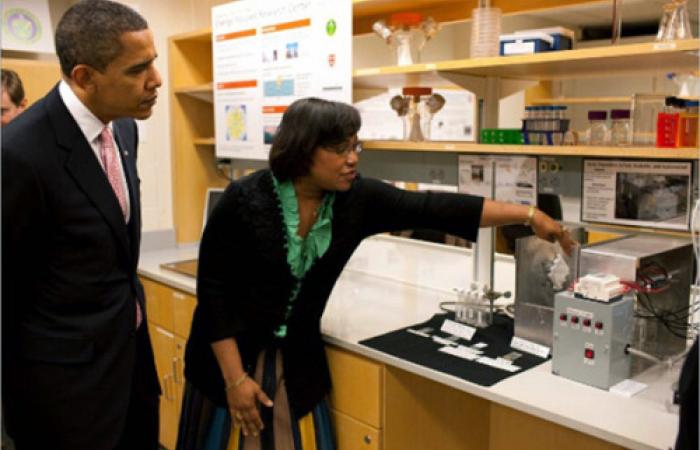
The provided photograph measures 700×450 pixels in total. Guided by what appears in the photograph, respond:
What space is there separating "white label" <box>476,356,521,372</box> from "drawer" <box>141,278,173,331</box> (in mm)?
1509

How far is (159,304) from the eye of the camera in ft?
9.50

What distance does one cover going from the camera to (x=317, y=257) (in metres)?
1.85

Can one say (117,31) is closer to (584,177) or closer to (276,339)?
(276,339)


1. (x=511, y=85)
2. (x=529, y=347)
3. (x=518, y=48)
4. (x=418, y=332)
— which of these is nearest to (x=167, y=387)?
(x=418, y=332)

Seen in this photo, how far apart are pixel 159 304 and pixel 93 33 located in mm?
1658

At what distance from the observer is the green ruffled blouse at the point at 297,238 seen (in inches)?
72.0

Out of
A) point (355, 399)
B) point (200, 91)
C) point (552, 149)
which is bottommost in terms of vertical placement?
point (355, 399)

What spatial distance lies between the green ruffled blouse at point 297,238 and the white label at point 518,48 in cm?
72

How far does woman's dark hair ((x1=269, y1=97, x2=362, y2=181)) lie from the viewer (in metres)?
1.76

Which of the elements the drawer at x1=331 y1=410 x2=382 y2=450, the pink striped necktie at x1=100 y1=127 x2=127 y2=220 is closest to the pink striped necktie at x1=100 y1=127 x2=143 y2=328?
the pink striped necktie at x1=100 y1=127 x2=127 y2=220

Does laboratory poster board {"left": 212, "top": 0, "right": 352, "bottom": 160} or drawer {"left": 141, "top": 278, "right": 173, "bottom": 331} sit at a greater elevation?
laboratory poster board {"left": 212, "top": 0, "right": 352, "bottom": 160}

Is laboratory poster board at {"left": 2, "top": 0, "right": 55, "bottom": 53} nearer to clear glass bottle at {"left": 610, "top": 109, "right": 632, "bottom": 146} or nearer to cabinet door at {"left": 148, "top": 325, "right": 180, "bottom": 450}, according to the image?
cabinet door at {"left": 148, "top": 325, "right": 180, "bottom": 450}

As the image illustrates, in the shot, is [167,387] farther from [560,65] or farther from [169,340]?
[560,65]

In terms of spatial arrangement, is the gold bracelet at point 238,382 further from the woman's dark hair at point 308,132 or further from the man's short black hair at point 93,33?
the man's short black hair at point 93,33
